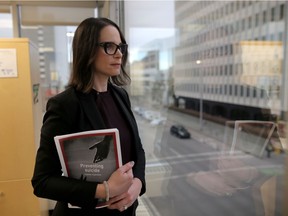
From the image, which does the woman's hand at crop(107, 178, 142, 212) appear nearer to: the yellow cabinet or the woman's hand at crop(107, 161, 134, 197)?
the woman's hand at crop(107, 161, 134, 197)

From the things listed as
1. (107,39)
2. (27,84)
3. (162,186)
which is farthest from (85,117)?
(162,186)

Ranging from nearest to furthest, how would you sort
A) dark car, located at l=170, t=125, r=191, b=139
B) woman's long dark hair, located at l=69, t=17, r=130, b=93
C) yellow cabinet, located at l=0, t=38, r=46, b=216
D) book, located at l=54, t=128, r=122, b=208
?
book, located at l=54, t=128, r=122, b=208, woman's long dark hair, located at l=69, t=17, r=130, b=93, yellow cabinet, located at l=0, t=38, r=46, b=216, dark car, located at l=170, t=125, r=191, b=139

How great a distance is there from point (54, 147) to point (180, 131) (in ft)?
17.3

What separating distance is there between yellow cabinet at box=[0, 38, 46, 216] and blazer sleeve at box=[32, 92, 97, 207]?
4.77 feet

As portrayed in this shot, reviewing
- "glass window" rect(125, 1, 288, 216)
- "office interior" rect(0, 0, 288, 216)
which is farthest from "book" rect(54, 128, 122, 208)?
"glass window" rect(125, 1, 288, 216)

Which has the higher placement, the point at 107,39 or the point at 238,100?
the point at 107,39

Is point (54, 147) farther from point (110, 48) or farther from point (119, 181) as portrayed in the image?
point (110, 48)

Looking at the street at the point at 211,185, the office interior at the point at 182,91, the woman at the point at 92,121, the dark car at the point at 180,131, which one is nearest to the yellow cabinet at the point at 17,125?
the office interior at the point at 182,91

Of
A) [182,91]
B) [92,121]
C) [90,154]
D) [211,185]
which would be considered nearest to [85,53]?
[92,121]

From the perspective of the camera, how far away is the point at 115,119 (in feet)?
2.94

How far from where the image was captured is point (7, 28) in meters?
2.83

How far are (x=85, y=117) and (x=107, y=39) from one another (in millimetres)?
268

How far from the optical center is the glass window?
2498mm

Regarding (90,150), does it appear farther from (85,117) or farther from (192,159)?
(192,159)
